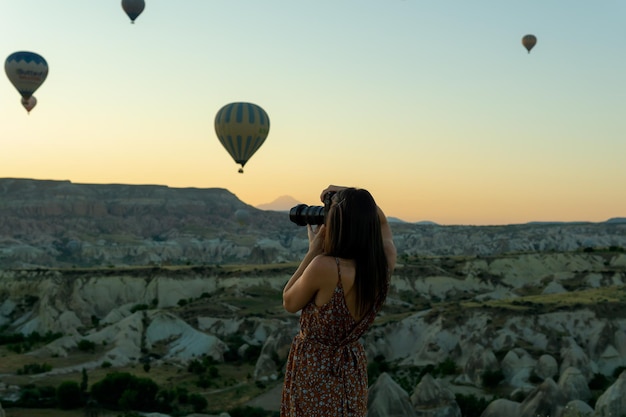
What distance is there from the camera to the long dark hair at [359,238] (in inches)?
156

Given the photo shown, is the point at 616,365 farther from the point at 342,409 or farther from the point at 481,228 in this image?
the point at 481,228

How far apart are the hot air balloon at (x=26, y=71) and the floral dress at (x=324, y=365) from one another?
177ft

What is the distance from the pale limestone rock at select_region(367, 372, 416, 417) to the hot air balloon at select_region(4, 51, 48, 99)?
36655 millimetres

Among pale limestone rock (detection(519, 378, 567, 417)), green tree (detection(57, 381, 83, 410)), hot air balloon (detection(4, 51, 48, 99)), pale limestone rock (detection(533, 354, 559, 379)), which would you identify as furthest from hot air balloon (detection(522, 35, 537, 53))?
green tree (detection(57, 381, 83, 410))

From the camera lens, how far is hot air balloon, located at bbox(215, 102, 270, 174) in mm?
36125

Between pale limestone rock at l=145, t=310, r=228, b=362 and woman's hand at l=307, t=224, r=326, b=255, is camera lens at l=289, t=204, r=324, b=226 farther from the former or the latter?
pale limestone rock at l=145, t=310, r=228, b=362

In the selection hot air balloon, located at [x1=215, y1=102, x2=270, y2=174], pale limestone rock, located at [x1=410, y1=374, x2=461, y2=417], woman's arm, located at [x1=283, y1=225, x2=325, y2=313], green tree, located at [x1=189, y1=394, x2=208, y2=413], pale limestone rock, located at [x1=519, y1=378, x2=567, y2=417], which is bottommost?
green tree, located at [x1=189, y1=394, x2=208, y2=413]

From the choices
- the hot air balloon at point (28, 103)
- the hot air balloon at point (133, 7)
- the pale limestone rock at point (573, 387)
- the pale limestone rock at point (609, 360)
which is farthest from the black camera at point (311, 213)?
the hot air balloon at point (28, 103)

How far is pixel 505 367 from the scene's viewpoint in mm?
39281

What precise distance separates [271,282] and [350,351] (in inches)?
2556

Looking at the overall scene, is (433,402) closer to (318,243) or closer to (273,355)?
(273,355)

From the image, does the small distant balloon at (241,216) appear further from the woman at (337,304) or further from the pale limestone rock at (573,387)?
the woman at (337,304)

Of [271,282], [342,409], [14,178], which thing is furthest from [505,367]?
[14,178]

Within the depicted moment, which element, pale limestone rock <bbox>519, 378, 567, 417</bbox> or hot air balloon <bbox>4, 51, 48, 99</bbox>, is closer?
pale limestone rock <bbox>519, 378, 567, 417</bbox>
